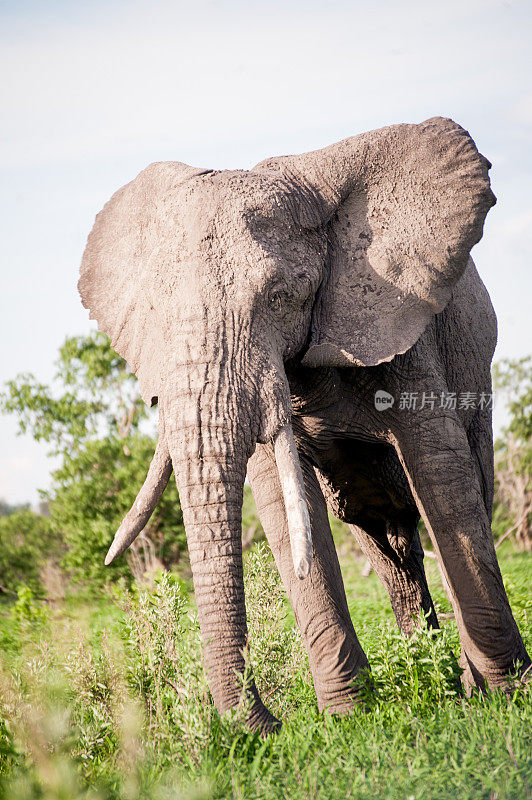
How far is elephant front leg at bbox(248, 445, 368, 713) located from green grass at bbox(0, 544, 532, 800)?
0.11m

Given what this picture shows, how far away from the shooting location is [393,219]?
14.5 ft

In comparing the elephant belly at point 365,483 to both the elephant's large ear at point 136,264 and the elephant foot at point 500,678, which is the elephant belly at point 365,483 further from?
the elephant's large ear at point 136,264

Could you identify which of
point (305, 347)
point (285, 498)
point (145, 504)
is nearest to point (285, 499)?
point (285, 498)

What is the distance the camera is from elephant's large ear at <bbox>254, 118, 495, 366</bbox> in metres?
4.24

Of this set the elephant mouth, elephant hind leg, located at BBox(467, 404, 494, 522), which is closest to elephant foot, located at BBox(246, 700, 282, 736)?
the elephant mouth

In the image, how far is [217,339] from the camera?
363 cm

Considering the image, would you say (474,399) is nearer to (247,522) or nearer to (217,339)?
(217,339)

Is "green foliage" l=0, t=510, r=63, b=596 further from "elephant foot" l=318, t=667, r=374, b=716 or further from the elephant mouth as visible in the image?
the elephant mouth

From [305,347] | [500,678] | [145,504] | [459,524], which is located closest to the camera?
[145,504]

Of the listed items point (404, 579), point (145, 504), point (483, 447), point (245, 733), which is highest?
point (483, 447)

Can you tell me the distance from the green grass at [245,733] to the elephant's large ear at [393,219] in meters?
1.43

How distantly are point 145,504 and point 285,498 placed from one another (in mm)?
731

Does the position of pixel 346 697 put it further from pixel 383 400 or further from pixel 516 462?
pixel 516 462

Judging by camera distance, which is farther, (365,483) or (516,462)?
(516,462)
